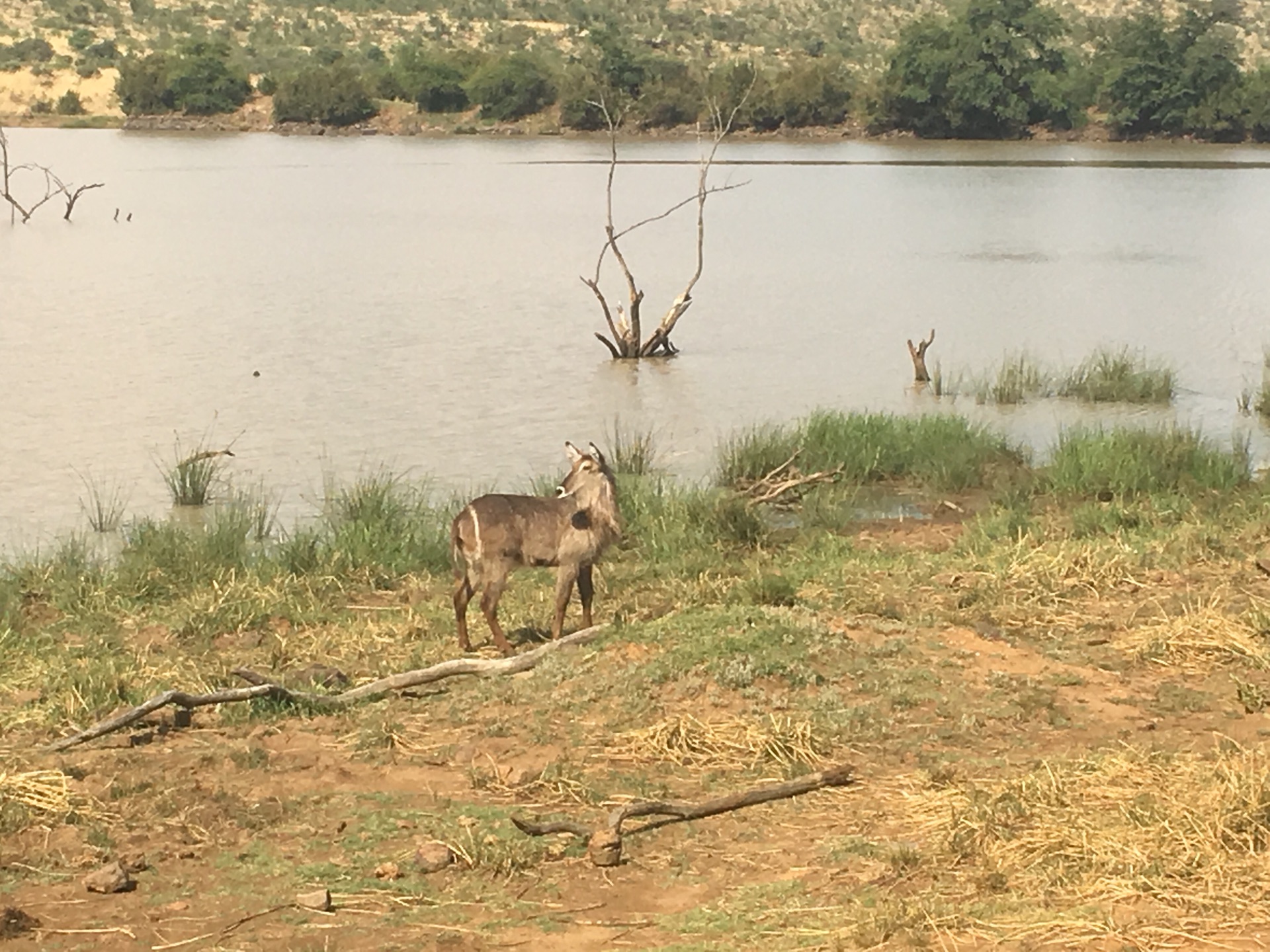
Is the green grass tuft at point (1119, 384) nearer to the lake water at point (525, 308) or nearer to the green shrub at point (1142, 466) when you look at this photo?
the lake water at point (525, 308)

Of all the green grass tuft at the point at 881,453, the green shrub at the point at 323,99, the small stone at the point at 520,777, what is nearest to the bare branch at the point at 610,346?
the green grass tuft at the point at 881,453

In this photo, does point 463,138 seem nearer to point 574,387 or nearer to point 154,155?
point 154,155

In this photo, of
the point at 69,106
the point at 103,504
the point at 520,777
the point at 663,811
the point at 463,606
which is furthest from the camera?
the point at 69,106

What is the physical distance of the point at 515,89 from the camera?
193ft

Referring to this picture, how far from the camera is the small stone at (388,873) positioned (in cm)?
495

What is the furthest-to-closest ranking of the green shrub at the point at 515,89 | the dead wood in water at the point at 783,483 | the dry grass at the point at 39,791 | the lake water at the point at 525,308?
1. the green shrub at the point at 515,89
2. the lake water at the point at 525,308
3. the dead wood in water at the point at 783,483
4. the dry grass at the point at 39,791

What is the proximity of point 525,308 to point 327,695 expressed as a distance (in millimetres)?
16170

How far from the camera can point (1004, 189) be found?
39500 millimetres

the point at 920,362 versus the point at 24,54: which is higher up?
the point at 24,54

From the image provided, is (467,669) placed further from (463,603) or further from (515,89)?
(515,89)

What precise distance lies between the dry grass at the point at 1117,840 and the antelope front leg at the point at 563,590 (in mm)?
2254

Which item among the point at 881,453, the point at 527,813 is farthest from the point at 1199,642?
the point at 881,453

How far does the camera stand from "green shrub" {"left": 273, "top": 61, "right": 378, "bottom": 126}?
58781mm

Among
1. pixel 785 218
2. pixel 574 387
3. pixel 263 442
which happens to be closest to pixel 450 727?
pixel 263 442
